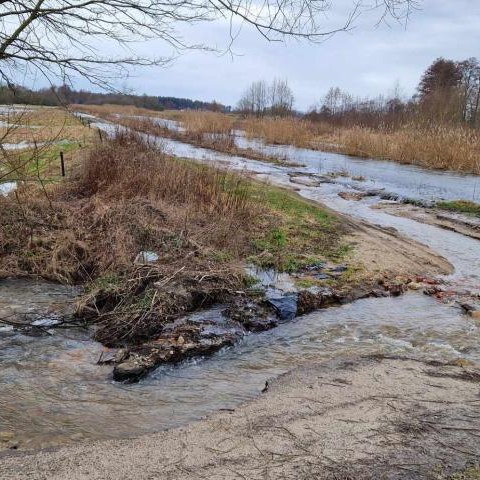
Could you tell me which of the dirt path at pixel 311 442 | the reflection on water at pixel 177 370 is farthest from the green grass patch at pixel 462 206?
the dirt path at pixel 311 442

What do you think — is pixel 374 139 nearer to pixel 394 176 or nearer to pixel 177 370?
pixel 394 176

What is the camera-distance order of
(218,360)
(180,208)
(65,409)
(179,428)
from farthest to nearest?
(180,208) < (218,360) < (65,409) < (179,428)

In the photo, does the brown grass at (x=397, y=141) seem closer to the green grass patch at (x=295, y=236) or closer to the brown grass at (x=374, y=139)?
the brown grass at (x=374, y=139)

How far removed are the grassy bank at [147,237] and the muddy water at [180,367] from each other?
542 millimetres

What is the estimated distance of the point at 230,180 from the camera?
10.5 metres

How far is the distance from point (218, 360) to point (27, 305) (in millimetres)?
2530

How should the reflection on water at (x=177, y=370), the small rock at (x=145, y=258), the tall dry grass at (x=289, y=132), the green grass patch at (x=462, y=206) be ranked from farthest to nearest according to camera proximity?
the tall dry grass at (x=289, y=132), the green grass patch at (x=462, y=206), the small rock at (x=145, y=258), the reflection on water at (x=177, y=370)

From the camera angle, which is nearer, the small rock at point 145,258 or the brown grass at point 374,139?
the small rock at point 145,258

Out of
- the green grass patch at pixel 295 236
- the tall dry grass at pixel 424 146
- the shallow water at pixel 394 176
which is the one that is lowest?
the green grass patch at pixel 295 236

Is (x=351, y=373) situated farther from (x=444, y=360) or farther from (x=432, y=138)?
(x=432, y=138)

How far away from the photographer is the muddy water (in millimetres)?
3445

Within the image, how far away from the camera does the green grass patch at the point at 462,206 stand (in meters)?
12.2

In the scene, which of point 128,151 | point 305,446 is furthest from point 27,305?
point 128,151

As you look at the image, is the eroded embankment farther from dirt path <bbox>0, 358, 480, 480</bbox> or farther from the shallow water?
the shallow water
